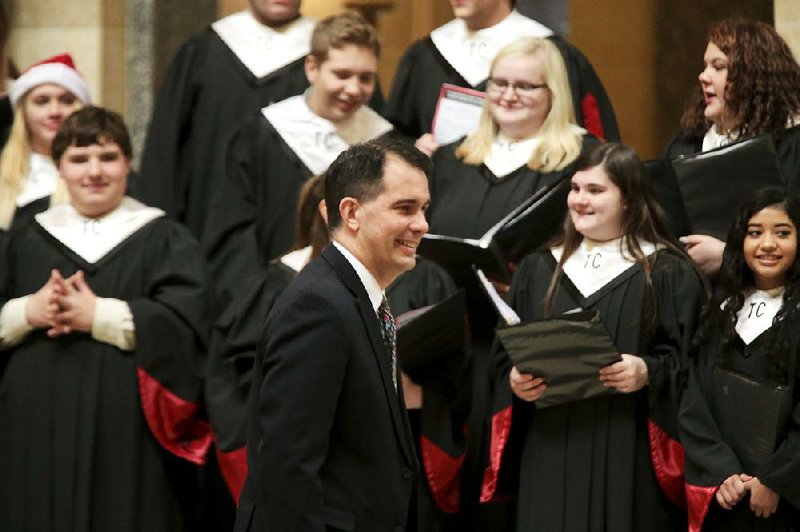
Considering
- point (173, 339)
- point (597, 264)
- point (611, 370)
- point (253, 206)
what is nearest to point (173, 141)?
point (253, 206)

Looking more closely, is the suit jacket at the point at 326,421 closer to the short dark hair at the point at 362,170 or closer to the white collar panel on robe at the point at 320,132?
the short dark hair at the point at 362,170

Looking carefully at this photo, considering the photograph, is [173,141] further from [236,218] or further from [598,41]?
[598,41]

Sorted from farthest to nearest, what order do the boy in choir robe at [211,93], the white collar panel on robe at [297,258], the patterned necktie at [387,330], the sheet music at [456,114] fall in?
the boy in choir robe at [211,93], the sheet music at [456,114], the white collar panel on robe at [297,258], the patterned necktie at [387,330]

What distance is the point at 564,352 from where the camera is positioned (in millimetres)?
5062

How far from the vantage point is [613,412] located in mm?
5207

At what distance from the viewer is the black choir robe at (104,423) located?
5703 mm

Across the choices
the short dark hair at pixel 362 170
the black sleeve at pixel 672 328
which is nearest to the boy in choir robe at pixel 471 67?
the black sleeve at pixel 672 328

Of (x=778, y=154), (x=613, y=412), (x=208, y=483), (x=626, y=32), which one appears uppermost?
(x=626, y=32)

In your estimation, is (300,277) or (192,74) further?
(192,74)

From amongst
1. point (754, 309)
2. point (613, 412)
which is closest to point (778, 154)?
point (754, 309)

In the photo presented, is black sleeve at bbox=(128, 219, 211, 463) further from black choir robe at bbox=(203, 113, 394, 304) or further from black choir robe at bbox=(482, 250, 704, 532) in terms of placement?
black choir robe at bbox=(482, 250, 704, 532)

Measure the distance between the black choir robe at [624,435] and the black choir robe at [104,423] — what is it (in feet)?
4.23

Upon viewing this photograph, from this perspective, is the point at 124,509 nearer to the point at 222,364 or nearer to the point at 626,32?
the point at 222,364

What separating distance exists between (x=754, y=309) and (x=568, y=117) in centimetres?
111
